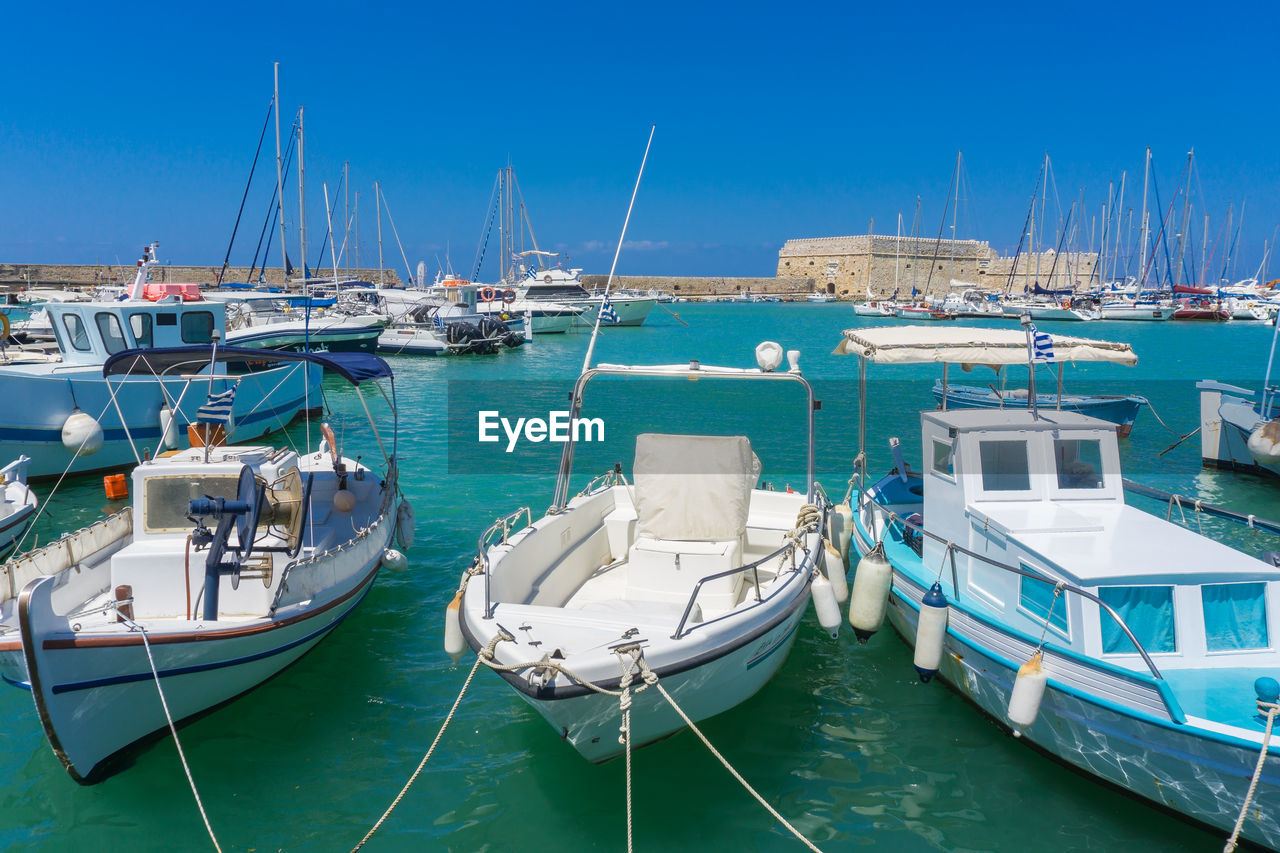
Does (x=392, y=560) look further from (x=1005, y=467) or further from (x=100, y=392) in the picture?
(x=100, y=392)

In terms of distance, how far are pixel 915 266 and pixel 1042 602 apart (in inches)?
4142

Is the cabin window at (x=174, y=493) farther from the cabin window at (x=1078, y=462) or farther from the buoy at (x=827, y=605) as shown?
the cabin window at (x=1078, y=462)

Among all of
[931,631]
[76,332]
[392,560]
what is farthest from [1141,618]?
[76,332]

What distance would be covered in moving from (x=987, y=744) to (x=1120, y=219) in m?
89.0

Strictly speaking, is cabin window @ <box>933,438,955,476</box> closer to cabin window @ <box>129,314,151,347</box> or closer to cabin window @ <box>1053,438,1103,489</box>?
cabin window @ <box>1053,438,1103,489</box>

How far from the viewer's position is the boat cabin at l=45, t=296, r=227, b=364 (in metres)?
16.5

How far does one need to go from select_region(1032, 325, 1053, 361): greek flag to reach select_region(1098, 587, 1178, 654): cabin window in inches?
127

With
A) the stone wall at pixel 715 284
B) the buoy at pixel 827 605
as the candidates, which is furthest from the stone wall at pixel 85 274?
the buoy at pixel 827 605

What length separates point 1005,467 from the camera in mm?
8188

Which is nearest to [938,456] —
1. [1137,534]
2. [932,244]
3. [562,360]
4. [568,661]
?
[1137,534]

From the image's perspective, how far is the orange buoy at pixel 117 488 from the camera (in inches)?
561

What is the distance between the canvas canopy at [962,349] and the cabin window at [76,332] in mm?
15031

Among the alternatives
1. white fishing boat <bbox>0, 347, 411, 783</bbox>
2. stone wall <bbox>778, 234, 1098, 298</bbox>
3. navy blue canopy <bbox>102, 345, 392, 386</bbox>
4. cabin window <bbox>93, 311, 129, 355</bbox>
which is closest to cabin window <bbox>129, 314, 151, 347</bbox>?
cabin window <bbox>93, 311, 129, 355</bbox>

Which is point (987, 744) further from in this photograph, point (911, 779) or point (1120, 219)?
point (1120, 219)
